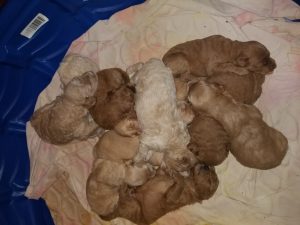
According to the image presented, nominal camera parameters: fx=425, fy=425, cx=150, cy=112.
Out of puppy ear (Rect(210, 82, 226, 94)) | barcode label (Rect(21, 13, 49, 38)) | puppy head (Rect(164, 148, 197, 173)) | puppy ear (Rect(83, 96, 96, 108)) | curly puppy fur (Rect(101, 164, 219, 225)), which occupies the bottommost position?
curly puppy fur (Rect(101, 164, 219, 225))

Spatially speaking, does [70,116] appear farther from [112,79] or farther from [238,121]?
[238,121]

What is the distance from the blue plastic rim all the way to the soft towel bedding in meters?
0.07

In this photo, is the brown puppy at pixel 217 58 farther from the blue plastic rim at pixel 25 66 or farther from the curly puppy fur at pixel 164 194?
the blue plastic rim at pixel 25 66

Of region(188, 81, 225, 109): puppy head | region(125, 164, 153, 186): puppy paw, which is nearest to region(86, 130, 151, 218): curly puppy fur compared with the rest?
region(125, 164, 153, 186): puppy paw

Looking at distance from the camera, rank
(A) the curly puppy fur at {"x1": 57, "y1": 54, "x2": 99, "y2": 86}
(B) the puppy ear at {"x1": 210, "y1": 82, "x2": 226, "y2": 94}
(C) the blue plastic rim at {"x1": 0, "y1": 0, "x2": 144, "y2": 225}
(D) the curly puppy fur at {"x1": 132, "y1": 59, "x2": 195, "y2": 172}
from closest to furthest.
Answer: (D) the curly puppy fur at {"x1": 132, "y1": 59, "x2": 195, "y2": 172} < (B) the puppy ear at {"x1": 210, "y1": 82, "x2": 226, "y2": 94} < (A) the curly puppy fur at {"x1": 57, "y1": 54, "x2": 99, "y2": 86} < (C) the blue plastic rim at {"x1": 0, "y1": 0, "x2": 144, "y2": 225}

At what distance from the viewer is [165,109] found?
2.05 metres

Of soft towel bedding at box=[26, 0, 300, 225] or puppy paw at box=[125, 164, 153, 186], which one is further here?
soft towel bedding at box=[26, 0, 300, 225]

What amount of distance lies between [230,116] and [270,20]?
0.81 meters

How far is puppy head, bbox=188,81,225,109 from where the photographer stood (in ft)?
6.95

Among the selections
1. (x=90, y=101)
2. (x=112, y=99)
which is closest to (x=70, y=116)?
(x=90, y=101)

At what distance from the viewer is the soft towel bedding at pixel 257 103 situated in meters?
2.43

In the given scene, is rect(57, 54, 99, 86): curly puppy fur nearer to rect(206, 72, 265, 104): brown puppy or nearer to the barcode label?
the barcode label

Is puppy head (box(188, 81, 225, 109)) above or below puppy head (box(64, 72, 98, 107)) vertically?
below

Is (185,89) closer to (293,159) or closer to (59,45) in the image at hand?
(293,159)
